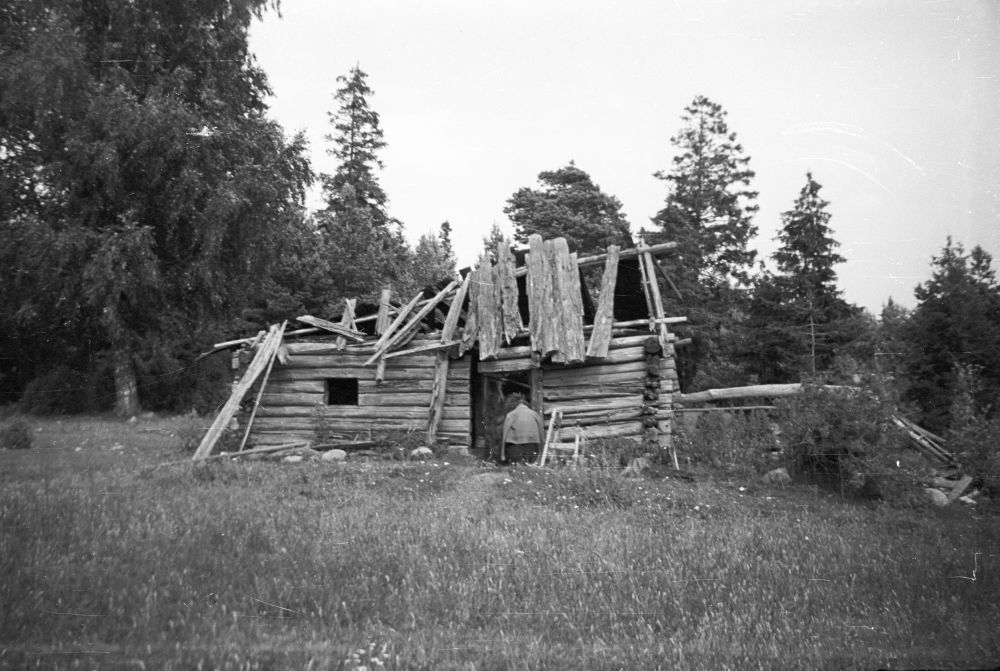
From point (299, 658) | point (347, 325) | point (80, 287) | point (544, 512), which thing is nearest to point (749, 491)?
point (544, 512)

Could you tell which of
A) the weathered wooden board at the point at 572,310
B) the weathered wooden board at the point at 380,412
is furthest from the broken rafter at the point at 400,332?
the weathered wooden board at the point at 572,310

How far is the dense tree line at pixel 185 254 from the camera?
1938 centimetres

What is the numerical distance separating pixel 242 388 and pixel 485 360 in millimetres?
7085

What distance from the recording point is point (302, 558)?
5375 mm

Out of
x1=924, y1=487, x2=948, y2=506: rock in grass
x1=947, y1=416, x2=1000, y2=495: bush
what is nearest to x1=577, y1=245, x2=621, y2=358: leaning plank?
→ x1=924, y1=487, x2=948, y2=506: rock in grass

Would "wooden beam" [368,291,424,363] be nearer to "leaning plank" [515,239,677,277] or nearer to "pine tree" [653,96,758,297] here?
"leaning plank" [515,239,677,277]

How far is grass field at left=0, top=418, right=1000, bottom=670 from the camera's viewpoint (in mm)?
3604

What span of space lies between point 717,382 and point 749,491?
755 inches

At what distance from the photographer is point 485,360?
16.3 meters

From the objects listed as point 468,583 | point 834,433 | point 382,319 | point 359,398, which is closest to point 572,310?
point 382,319

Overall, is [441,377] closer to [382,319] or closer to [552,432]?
[382,319]

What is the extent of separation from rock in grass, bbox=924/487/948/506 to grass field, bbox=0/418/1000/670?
1.96 metres

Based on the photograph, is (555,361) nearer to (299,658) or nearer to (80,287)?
(299,658)

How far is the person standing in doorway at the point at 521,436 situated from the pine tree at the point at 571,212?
2531 centimetres
